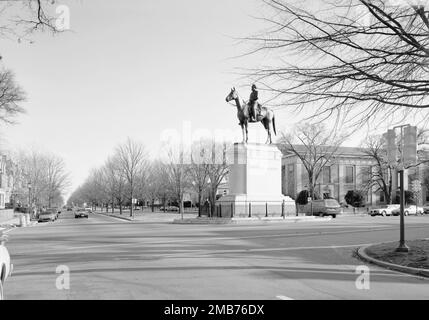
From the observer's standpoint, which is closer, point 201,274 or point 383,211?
point 201,274

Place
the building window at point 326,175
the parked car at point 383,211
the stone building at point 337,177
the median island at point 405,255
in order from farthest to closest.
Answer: the building window at point 326,175
the stone building at point 337,177
the parked car at point 383,211
the median island at point 405,255

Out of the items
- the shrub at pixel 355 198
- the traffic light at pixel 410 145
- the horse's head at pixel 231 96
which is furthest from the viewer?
the shrub at pixel 355 198

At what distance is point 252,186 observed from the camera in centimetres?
3841

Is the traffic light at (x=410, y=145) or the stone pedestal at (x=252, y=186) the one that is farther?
the stone pedestal at (x=252, y=186)

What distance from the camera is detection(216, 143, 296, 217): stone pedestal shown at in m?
37.4

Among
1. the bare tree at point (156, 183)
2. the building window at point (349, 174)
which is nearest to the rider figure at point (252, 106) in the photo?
the bare tree at point (156, 183)

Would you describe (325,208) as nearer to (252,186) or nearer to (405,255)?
(252,186)

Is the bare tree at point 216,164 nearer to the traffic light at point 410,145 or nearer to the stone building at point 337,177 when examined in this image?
the stone building at point 337,177


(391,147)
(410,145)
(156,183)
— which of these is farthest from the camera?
(156,183)

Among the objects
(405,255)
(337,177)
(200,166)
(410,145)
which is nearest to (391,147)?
(410,145)

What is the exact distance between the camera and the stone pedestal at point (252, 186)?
37.4 metres
